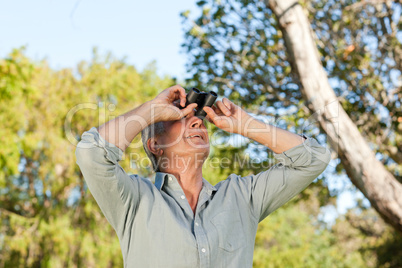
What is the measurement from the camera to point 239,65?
712cm

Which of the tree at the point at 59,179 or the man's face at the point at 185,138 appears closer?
the man's face at the point at 185,138

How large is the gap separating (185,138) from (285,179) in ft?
1.72

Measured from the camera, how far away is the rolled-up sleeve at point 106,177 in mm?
1866

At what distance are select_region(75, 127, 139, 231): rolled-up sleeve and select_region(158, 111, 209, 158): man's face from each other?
0.39 meters

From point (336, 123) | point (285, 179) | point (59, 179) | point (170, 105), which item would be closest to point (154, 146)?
point (170, 105)

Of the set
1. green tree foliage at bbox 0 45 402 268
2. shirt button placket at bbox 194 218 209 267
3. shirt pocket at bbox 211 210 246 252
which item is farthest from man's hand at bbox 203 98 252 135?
green tree foliage at bbox 0 45 402 268

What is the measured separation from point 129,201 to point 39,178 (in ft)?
49.3

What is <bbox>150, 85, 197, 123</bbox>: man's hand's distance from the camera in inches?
85.7

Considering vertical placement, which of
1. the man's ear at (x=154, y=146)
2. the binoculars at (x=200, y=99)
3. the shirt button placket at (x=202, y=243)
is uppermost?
the binoculars at (x=200, y=99)

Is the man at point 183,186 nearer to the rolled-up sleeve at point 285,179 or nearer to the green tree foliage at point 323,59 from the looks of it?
the rolled-up sleeve at point 285,179

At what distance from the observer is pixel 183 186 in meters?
2.30

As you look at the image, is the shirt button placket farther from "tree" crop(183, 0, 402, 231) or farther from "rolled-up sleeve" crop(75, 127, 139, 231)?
"tree" crop(183, 0, 402, 231)

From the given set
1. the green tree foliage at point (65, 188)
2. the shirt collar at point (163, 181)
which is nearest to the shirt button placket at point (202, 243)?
the shirt collar at point (163, 181)

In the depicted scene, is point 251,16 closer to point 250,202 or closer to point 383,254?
point 250,202
